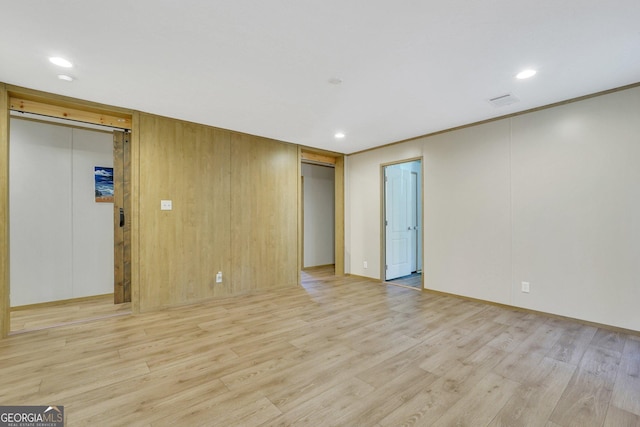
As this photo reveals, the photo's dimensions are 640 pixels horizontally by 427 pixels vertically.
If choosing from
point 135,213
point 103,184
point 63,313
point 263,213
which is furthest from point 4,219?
point 263,213

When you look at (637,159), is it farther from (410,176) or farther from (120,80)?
(120,80)

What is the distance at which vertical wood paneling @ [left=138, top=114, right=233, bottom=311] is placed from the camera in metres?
3.60

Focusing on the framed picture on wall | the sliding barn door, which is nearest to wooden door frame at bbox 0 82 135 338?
the sliding barn door

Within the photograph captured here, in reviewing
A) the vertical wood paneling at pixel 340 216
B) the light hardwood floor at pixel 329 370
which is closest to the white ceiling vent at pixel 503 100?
the light hardwood floor at pixel 329 370

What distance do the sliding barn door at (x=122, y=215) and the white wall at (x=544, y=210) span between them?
4.39 metres

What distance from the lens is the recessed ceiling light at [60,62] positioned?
2.36 meters

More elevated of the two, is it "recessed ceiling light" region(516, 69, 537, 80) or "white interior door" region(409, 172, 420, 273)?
"recessed ceiling light" region(516, 69, 537, 80)

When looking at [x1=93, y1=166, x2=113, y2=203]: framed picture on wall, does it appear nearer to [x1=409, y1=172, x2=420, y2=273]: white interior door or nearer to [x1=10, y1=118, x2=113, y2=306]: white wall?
[x1=10, y1=118, x2=113, y2=306]: white wall

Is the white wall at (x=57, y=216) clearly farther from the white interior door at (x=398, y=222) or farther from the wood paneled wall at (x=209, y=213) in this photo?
the white interior door at (x=398, y=222)

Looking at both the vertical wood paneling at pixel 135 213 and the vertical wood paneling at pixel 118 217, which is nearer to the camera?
the vertical wood paneling at pixel 135 213

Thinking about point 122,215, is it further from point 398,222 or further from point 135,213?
point 398,222

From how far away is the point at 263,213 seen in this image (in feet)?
15.3

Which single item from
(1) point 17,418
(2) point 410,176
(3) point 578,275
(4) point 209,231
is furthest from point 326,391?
(2) point 410,176

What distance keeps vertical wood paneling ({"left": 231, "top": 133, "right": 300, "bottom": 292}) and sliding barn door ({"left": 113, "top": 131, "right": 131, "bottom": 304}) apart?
1.42m
